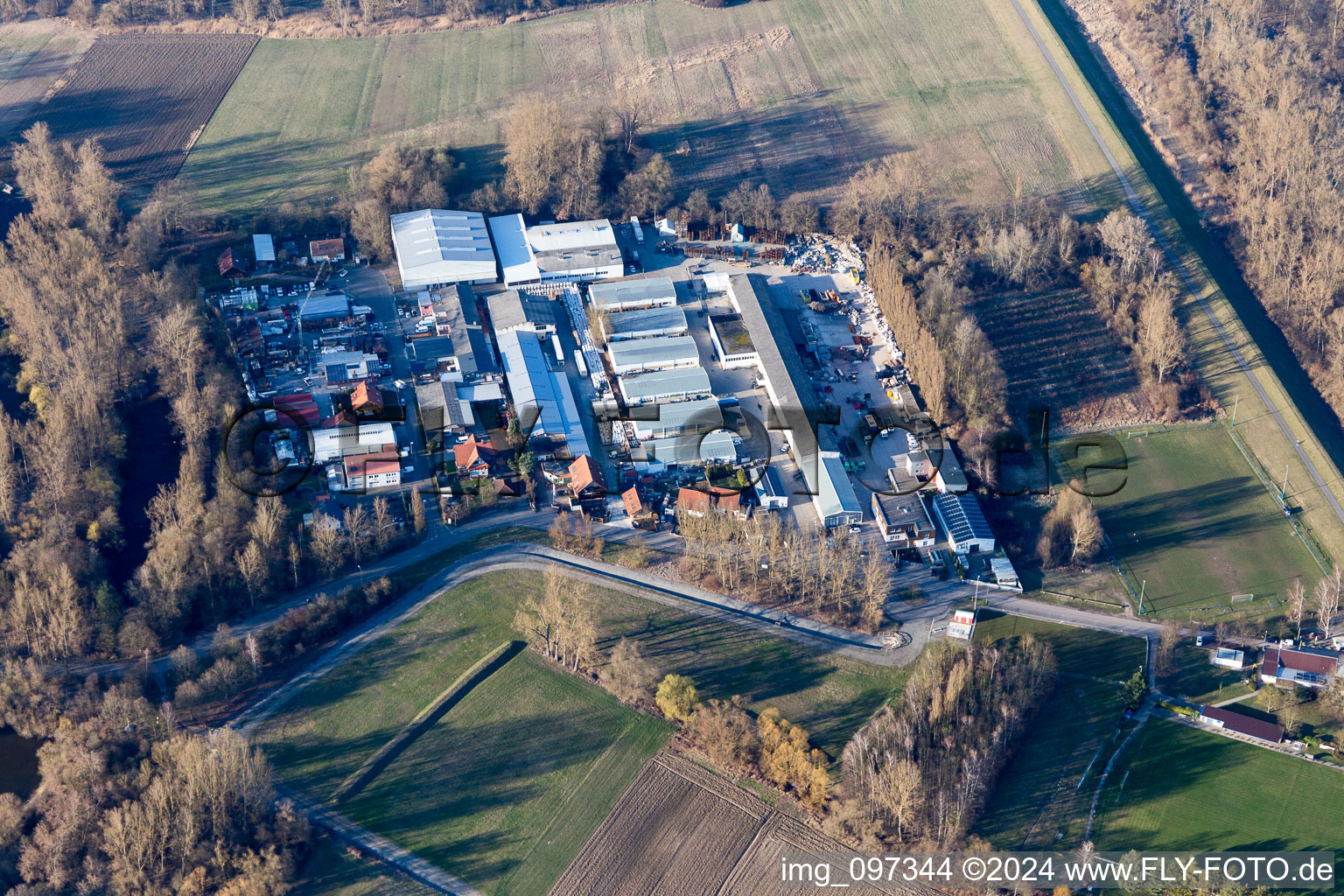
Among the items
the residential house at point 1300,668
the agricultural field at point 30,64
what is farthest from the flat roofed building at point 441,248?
the residential house at point 1300,668

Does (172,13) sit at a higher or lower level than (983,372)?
higher

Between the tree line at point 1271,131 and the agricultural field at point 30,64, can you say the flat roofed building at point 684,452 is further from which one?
the agricultural field at point 30,64

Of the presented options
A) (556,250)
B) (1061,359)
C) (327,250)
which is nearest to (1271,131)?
(1061,359)

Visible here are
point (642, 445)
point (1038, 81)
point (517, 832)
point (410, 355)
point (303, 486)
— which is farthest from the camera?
point (1038, 81)

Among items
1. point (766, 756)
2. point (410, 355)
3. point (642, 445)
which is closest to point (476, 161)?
point (410, 355)

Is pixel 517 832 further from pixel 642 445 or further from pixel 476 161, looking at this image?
pixel 476 161

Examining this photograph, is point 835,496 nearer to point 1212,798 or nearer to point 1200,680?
point 1200,680
